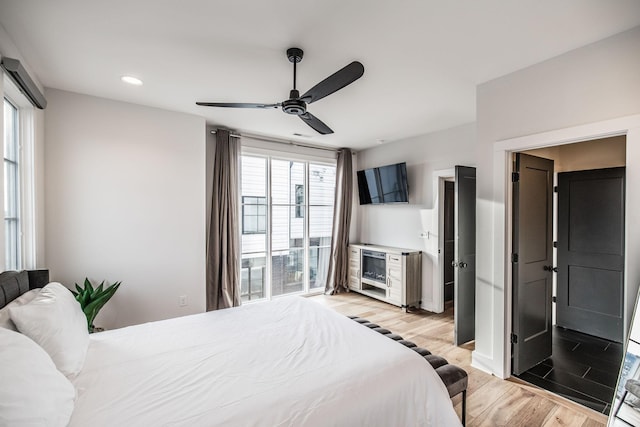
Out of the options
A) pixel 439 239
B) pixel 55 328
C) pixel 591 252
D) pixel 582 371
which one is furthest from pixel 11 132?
pixel 591 252

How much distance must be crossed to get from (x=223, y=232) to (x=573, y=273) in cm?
454

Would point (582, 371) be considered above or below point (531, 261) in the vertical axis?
below

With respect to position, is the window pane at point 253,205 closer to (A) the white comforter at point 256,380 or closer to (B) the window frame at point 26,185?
(B) the window frame at point 26,185

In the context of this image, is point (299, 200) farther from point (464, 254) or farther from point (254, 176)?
point (464, 254)

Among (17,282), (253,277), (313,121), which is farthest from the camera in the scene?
(253,277)

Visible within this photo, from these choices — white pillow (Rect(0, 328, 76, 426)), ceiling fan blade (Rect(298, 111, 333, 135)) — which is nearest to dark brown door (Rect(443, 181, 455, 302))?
ceiling fan blade (Rect(298, 111, 333, 135))

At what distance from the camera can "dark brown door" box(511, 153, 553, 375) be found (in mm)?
2615

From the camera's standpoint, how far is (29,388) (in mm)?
1043

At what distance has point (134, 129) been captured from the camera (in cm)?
322

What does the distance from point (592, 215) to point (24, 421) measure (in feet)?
16.1

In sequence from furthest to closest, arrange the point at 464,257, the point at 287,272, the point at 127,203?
1. the point at 287,272
2. the point at 464,257
3. the point at 127,203

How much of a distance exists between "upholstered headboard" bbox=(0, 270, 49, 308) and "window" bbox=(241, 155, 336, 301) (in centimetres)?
252

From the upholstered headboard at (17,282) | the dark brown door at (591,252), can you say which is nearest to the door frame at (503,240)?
the dark brown door at (591,252)

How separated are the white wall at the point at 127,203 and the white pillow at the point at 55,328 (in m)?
1.51
